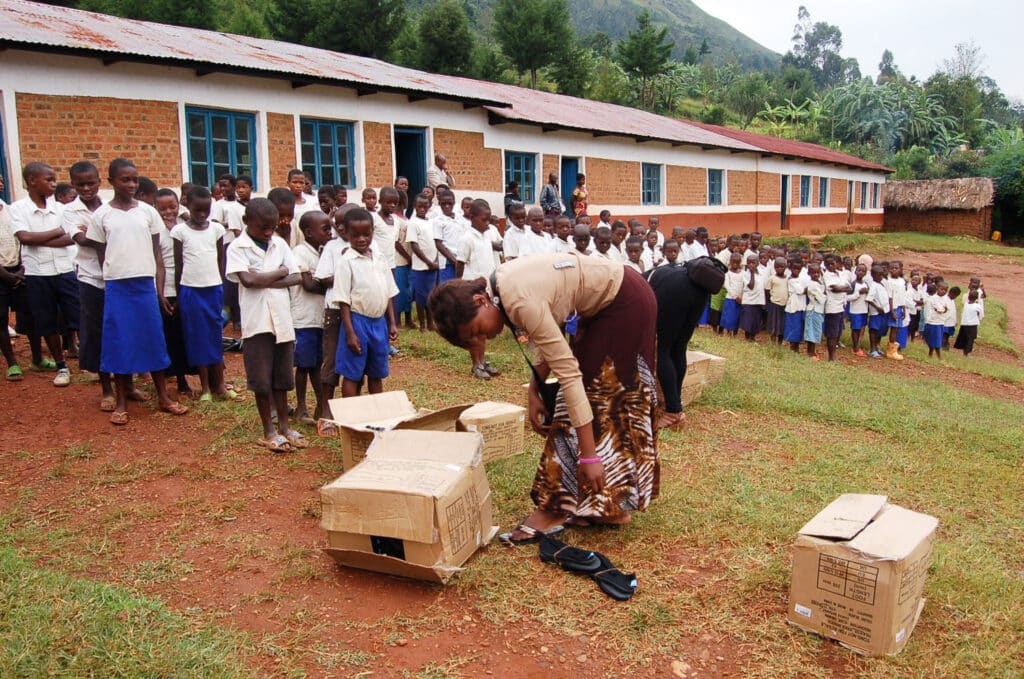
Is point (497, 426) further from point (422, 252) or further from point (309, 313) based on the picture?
point (422, 252)

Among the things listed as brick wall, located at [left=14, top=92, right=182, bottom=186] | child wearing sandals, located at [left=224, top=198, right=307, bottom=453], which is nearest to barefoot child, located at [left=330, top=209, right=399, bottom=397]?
child wearing sandals, located at [left=224, top=198, right=307, bottom=453]

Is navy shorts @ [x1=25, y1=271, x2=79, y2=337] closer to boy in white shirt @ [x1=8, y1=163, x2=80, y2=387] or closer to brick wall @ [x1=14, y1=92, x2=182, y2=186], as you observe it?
boy in white shirt @ [x1=8, y1=163, x2=80, y2=387]

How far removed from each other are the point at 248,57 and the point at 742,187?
17389 mm

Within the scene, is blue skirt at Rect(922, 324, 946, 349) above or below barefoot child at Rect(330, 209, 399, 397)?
below

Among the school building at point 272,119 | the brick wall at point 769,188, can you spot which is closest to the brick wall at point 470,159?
the school building at point 272,119

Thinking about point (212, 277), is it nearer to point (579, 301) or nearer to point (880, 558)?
point (579, 301)

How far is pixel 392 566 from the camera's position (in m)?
3.15

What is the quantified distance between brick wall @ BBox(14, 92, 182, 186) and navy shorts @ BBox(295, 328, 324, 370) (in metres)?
5.31

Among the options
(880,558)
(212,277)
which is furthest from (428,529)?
(212,277)

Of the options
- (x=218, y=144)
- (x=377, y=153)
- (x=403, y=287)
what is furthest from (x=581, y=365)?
(x=377, y=153)

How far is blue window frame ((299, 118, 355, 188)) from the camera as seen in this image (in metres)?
11.1

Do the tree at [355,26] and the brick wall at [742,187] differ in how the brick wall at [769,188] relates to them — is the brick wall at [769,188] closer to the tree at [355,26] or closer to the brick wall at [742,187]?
the brick wall at [742,187]

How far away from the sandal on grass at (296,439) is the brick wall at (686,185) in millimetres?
16709

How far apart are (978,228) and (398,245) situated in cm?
2999
